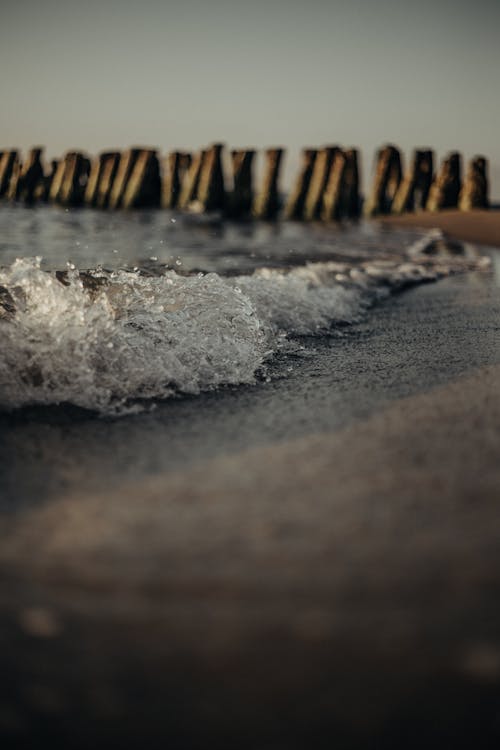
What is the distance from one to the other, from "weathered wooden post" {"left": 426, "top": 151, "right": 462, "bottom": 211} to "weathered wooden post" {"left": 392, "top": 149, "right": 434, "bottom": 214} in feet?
1.82

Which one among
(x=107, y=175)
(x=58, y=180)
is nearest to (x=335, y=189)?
(x=107, y=175)

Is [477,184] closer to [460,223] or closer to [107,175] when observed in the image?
[460,223]

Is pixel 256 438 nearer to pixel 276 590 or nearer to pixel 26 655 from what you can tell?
pixel 276 590

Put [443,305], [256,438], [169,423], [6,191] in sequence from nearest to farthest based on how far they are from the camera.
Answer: [256,438], [169,423], [443,305], [6,191]

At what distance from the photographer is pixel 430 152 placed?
59.3 ft

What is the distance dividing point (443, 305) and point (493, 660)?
405 centimetres

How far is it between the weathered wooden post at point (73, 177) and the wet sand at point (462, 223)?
11.5 m

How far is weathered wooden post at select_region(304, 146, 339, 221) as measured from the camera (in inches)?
730

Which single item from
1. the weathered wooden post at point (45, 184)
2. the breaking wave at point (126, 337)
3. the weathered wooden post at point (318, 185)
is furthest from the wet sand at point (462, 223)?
the weathered wooden post at point (45, 184)

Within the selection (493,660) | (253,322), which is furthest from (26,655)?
(253,322)

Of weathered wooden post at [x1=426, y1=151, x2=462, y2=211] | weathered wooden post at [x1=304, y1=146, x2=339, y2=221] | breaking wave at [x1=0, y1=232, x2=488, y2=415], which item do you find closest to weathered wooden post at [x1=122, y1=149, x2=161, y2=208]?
weathered wooden post at [x1=304, y1=146, x2=339, y2=221]

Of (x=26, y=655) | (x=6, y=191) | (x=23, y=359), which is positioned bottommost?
(x=26, y=655)

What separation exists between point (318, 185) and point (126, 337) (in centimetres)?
1710

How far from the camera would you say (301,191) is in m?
19.2
